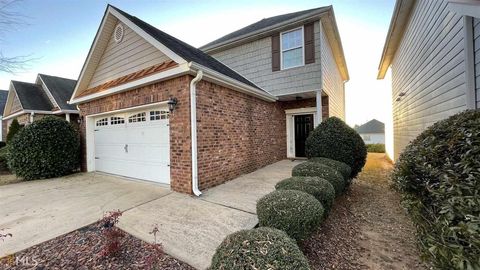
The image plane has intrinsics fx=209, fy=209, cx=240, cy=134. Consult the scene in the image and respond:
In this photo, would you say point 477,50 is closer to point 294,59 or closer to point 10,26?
point 294,59

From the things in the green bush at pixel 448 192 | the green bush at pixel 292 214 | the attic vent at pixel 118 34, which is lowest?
the green bush at pixel 292 214

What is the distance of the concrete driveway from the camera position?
3.30 meters

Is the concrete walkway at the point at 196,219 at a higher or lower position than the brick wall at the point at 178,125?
lower

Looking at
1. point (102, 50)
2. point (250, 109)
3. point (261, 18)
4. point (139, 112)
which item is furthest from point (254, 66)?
point (102, 50)

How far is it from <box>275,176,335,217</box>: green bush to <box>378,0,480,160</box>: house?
277 centimetres

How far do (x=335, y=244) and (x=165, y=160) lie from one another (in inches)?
174

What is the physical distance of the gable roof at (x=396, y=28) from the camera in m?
7.11

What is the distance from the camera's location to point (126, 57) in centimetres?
686

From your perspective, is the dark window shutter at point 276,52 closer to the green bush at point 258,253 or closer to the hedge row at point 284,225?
the hedge row at point 284,225

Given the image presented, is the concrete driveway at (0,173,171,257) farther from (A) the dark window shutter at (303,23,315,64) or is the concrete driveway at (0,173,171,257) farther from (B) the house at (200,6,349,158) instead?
(A) the dark window shutter at (303,23,315,64)

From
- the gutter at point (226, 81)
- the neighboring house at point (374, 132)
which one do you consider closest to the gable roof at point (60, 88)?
the gutter at point (226, 81)

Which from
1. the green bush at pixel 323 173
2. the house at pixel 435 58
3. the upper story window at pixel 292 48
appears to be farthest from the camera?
the upper story window at pixel 292 48

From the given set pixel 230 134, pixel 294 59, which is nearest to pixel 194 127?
pixel 230 134

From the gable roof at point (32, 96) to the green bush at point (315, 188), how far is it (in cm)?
1507
